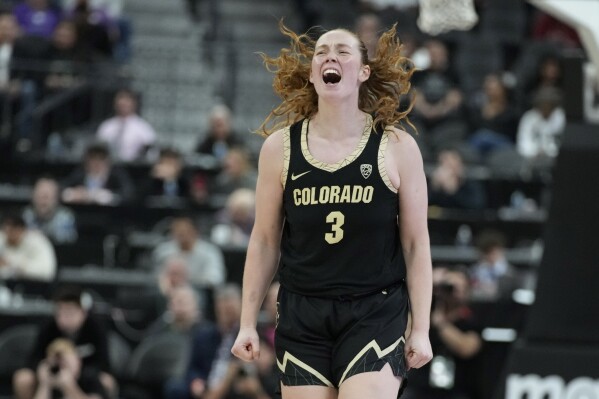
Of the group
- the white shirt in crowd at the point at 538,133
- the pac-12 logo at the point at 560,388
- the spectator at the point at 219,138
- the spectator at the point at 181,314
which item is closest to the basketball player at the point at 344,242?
the pac-12 logo at the point at 560,388

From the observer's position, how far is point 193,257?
1356 cm

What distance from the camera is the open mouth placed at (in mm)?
5543

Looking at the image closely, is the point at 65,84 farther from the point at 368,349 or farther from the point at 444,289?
the point at 368,349

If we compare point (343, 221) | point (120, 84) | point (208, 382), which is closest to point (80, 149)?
point (120, 84)

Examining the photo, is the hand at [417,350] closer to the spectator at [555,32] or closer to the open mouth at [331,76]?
the open mouth at [331,76]

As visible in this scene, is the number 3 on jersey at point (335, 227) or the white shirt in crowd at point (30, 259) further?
the white shirt in crowd at point (30, 259)

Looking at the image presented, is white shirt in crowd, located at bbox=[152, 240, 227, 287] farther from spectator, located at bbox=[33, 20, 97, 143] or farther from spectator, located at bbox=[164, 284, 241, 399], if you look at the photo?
spectator, located at bbox=[33, 20, 97, 143]

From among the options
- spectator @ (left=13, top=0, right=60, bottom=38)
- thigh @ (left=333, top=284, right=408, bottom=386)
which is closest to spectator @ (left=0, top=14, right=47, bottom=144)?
spectator @ (left=13, top=0, right=60, bottom=38)

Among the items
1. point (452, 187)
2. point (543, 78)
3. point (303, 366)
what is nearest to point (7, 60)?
point (452, 187)

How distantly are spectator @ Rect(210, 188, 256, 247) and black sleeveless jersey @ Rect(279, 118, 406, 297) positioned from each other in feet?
27.6

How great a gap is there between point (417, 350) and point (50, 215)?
956 cm

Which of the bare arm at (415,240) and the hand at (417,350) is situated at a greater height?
the bare arm at (415,240)

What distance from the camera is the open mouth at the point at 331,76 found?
5.54 meters

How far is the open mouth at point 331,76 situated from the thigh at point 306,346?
920 millimetres
